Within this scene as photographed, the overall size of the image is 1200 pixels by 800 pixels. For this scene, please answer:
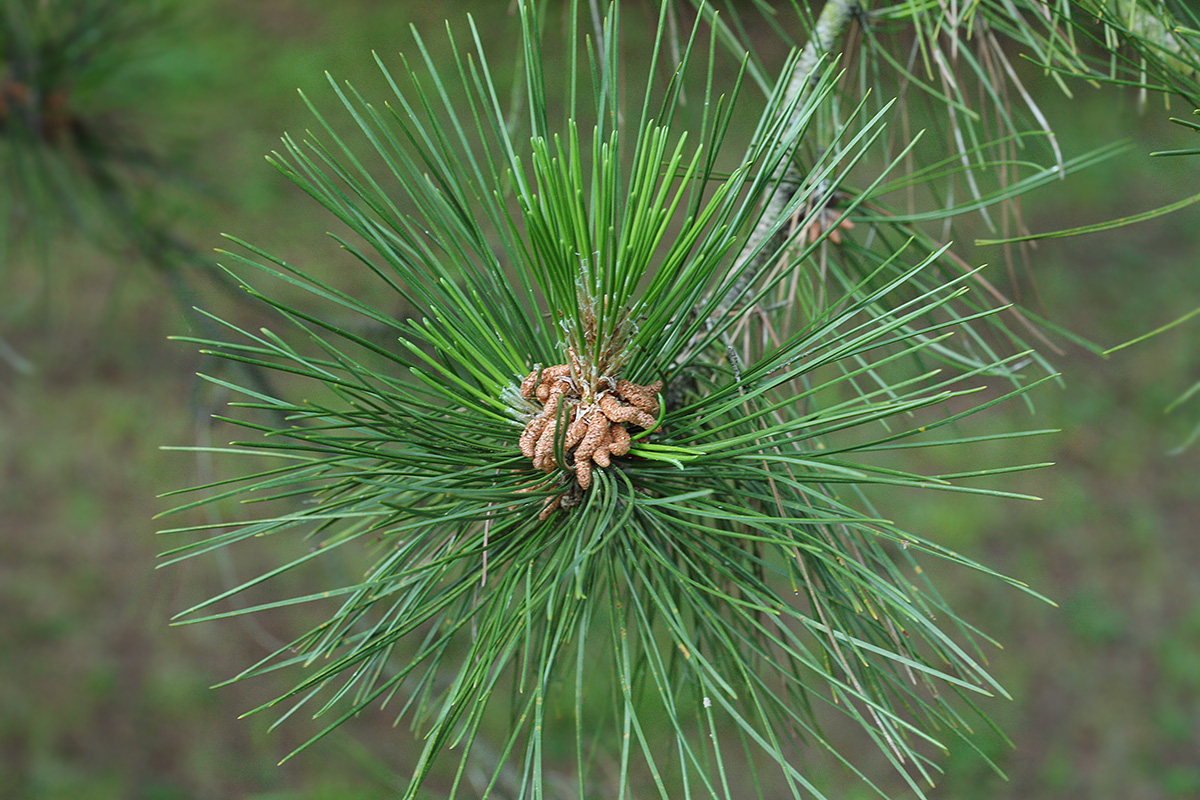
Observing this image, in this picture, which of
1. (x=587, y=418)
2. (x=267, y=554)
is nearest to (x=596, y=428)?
(x=587, y=418)

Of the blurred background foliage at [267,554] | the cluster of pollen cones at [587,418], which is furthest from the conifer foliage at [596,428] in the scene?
the blurred background foliage at [267,554]

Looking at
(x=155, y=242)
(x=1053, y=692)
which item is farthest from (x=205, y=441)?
(x=1053, y=692)

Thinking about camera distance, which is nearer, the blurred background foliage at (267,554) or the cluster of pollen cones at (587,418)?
the cluster of pollen cones at (587,418)

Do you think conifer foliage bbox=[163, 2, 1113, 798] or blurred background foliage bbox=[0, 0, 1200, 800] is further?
blurred background foliage bbox=[0, 0, 1200, 800]

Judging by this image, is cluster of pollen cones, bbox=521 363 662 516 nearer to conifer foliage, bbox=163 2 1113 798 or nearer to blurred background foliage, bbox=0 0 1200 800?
conifer foliage, bbox=163 2 1113 798

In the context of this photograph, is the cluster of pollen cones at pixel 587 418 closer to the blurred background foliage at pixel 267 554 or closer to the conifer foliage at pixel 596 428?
the conifer foliage at pixel 596 428

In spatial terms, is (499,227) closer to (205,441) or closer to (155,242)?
(205,441)

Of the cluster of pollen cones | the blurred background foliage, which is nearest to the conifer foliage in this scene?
the cluster of pollen cones
